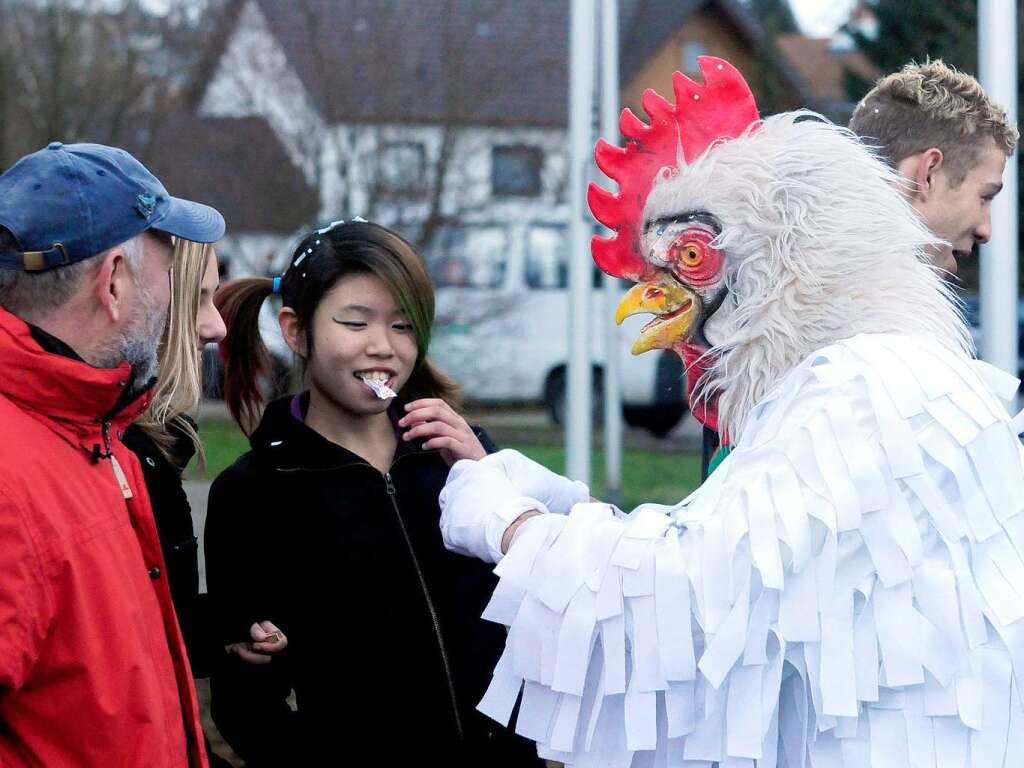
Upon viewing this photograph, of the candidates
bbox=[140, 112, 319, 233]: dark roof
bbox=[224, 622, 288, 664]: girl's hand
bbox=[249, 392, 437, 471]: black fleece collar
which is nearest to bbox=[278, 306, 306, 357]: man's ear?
bbox=[249, 392, 437, 471]: black fleece collar

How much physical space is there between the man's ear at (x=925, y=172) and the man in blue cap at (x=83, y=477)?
1438 millimetres

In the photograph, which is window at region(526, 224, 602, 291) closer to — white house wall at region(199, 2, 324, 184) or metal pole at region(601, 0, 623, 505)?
white house wall at region(199, 2, 324, 184)

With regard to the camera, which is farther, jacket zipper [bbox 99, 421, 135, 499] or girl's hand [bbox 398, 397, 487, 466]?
girl's hand [bbox 398, 397, 487, 466]

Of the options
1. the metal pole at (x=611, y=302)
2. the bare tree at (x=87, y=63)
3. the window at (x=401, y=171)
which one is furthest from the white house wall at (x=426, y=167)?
the metal pole at (x=611, y=302)

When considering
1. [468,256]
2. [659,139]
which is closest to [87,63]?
[468,256]

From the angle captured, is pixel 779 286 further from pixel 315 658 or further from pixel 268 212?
pixel 268 212

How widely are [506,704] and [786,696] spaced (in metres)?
0.43

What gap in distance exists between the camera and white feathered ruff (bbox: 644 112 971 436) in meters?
2.05

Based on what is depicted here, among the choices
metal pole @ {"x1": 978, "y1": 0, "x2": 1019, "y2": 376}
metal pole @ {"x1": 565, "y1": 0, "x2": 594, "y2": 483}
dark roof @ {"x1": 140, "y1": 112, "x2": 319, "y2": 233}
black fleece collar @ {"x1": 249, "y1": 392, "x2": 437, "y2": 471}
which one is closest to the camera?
black fleece collar @ {"x1": 249, "y1": 392, "x2": 437, "y2": 471}

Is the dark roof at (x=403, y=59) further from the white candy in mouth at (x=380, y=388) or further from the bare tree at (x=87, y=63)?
the white candy in mouth at (x=380, y=388)

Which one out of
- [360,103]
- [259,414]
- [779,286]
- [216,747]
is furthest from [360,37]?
[779,286]

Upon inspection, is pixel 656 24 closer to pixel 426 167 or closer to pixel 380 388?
pixel 426 167

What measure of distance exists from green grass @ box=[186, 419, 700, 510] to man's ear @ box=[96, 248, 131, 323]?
682 centimetres

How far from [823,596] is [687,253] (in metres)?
0.62
